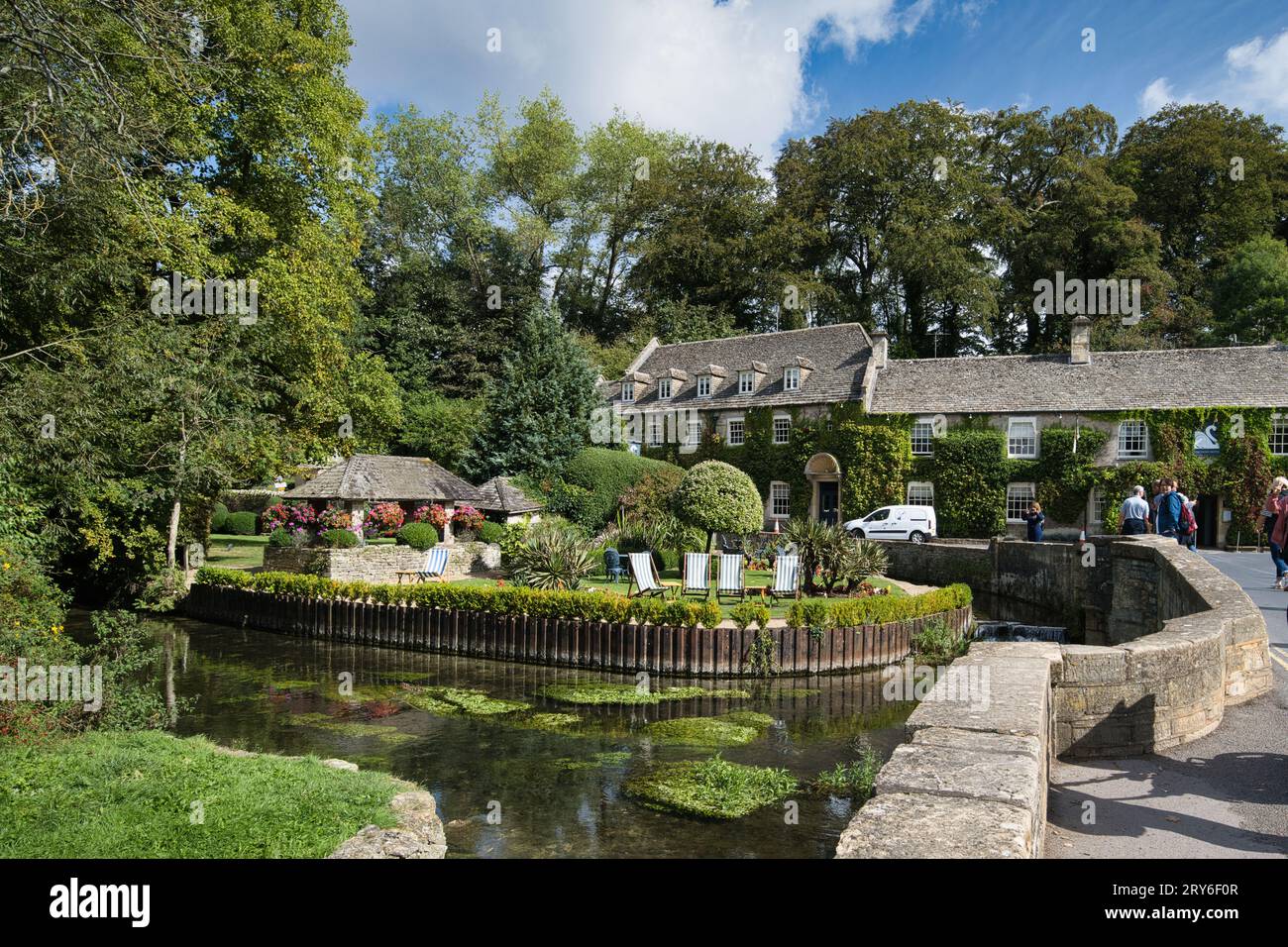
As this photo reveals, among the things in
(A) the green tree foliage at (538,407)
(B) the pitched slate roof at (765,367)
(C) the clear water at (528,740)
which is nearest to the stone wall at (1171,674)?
(C) the clear water at (528,740)

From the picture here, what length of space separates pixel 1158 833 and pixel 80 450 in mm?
15755

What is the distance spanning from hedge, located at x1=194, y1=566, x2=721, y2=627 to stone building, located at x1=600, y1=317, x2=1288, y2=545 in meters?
20.4

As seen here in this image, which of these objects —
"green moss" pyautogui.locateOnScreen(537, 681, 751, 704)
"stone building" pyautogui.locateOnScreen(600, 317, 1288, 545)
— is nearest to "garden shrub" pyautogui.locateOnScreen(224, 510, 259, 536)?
"stone building" pyautogui.locateOnScreen(600, 317, 1288, 545)

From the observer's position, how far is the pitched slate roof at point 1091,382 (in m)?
31.1

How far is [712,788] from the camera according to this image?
913 centimetres

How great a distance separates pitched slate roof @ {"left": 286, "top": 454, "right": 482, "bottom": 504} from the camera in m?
25.5

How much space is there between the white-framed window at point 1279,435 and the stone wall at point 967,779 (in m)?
30.9

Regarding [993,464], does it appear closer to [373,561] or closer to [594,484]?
[594,484]

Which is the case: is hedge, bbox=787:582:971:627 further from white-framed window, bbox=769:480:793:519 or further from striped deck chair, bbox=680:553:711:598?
white-framed window, bbox=769:480:793:519

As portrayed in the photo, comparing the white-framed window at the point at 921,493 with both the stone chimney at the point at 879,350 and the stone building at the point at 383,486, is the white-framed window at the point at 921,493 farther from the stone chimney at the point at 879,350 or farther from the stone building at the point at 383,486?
the stone building at the point at 383,486

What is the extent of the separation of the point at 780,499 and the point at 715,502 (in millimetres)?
14576

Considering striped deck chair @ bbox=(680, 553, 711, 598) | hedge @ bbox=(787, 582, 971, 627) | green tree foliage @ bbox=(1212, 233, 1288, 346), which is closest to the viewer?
hedge @ bbox=(787, 582, 971, 627)
